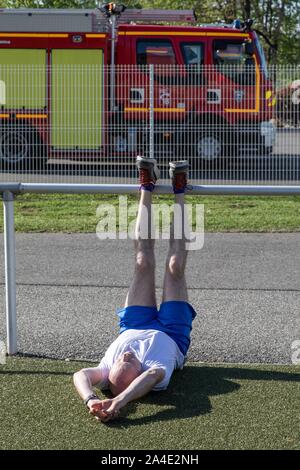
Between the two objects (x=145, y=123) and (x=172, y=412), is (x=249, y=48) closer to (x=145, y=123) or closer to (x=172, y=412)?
(x=145, y=123)

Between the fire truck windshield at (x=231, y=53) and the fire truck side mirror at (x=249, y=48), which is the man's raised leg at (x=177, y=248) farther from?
the fire truck side mirror at (x=249, y=48)

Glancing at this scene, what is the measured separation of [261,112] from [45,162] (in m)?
3.94

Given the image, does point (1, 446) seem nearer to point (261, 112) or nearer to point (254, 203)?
point (254, 203)

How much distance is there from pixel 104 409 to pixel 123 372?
33 centimetres

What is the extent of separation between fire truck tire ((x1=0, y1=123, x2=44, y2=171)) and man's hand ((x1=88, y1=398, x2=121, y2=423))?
33.1 ft

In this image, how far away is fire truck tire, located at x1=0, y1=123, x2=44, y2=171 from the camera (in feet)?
48.0

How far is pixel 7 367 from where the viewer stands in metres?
5.71

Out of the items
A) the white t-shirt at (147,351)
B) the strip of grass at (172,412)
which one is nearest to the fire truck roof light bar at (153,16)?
the strip of grass at (172,412)

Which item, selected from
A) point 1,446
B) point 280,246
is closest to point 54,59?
point 280,246

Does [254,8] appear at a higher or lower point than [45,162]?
higher

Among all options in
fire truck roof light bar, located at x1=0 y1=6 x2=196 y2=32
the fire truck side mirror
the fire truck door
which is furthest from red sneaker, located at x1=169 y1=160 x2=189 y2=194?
the fire truck side mirror

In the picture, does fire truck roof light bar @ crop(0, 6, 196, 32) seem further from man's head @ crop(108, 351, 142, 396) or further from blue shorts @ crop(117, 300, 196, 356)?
man's head @ crop(108, 351, 142, 396)

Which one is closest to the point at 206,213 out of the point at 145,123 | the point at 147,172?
the point at 145,123

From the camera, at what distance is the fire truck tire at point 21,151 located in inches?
576
